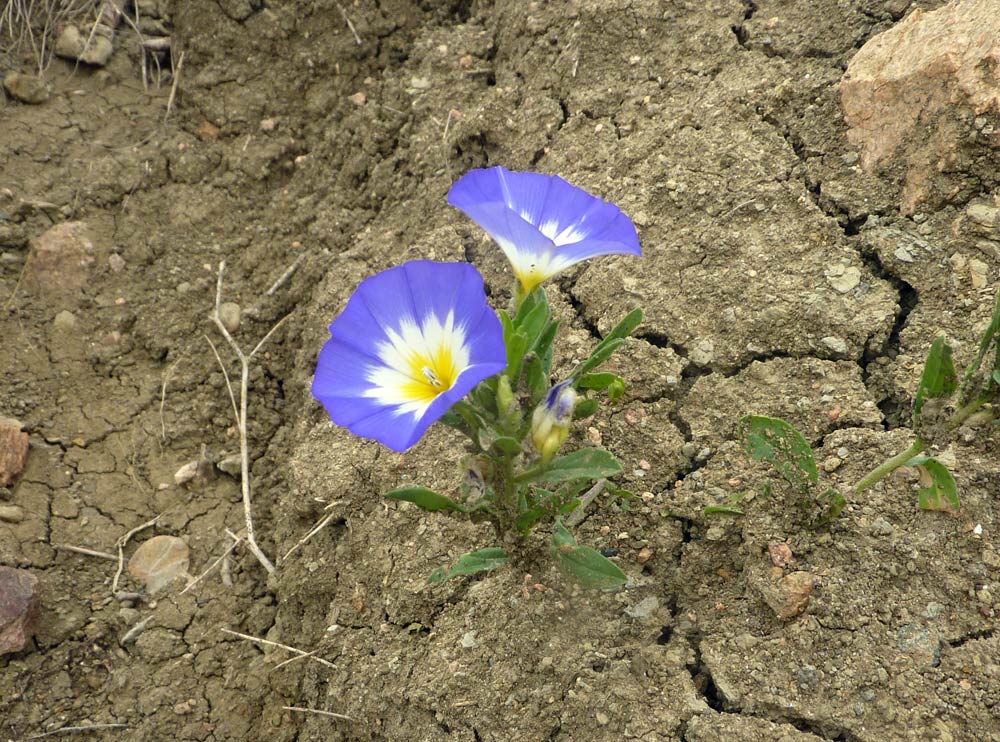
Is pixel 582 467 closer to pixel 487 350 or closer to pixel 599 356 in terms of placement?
pixel 599 356

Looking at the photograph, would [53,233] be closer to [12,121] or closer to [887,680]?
[12,121]

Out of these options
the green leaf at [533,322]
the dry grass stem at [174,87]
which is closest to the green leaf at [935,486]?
the green leaf at [533,322]

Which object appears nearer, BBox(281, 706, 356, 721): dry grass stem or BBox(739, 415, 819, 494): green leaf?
BBox(739, 415, 819, 494): green leaf

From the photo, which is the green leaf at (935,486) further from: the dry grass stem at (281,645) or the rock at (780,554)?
the dry grass stem at (281,645)

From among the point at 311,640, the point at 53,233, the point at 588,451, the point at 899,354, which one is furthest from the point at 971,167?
the point at 53,233

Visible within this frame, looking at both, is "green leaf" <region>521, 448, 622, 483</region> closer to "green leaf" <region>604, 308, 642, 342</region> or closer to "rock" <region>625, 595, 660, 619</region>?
"green leaf" <region>604, 308, 642, 342</region>

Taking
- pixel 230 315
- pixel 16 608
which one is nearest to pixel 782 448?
pixel 230 315

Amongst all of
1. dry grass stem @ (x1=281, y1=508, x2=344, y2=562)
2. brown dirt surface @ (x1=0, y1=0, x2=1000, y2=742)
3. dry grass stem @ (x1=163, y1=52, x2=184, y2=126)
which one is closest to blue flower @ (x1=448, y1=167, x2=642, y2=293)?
brown dirt surface @ (x1=0, y1=0, x2=1000, y2=742)
